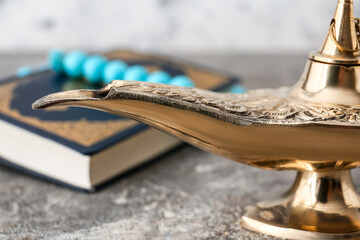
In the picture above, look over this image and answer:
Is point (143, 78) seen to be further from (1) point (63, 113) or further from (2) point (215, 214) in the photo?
(2) point (215, 214)

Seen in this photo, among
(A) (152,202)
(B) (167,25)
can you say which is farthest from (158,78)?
(B) (167,25)

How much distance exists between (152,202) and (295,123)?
0.23 meters

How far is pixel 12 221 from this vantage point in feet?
1.76

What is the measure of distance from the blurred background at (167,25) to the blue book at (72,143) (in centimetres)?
81

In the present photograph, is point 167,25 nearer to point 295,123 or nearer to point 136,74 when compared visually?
point 136,74

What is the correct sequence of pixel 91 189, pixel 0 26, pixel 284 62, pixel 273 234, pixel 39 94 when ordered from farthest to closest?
pixel 0 26 → pixel 284 62 → pixel 39 94 → pixel 91 189 → pixel 273 234

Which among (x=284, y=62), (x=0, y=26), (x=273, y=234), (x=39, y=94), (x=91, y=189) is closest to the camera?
(x=273, y=234)

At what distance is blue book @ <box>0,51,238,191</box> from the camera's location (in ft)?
1.98

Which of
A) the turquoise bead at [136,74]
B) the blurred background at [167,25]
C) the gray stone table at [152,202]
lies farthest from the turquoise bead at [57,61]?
the blurred background at [167,25]

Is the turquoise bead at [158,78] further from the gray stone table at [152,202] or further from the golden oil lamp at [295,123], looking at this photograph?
the golden oil lamp at [295,123]

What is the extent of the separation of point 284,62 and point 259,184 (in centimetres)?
77

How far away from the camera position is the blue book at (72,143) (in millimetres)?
605

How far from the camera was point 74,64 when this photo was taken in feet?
2.79

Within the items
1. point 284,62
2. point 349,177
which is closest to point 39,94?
point 349,177
